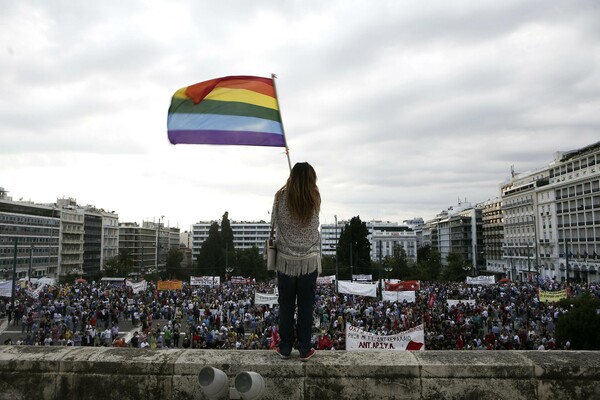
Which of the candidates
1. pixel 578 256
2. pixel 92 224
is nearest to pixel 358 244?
pixel 578 256

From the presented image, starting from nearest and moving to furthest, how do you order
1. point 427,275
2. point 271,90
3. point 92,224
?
point 271,90 → point 427,275 → point 92,224

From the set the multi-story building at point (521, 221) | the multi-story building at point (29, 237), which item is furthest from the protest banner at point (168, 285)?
the multi-story building at point (521, 221)

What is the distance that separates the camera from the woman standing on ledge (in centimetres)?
366

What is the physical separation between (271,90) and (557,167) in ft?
283

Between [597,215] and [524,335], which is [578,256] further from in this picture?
[524,335]

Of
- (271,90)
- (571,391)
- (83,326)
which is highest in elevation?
(271,90)

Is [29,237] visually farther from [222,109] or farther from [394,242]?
[222,109]

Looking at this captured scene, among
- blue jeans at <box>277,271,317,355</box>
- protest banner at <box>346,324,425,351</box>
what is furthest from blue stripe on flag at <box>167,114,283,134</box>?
protest banner at <box>346,324,425,351</box>

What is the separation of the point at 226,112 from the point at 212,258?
7140 cm

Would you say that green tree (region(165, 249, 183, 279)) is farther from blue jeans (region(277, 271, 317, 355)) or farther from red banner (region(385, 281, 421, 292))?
blue jeans (region(277, 271, 317, 355))

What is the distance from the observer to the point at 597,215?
2653 inches

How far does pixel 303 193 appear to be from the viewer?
12.0 feet

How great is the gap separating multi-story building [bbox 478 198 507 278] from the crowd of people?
71.1 m

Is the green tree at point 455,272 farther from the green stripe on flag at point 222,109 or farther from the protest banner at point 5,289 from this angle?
the green stripe on flag at point 222,109
